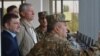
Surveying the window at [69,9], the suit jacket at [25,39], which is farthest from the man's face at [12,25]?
the window at [69,9]

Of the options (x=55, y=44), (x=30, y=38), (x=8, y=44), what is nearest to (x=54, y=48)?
(x=55, y=44)

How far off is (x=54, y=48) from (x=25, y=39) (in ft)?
5.25

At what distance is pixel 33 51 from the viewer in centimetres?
393

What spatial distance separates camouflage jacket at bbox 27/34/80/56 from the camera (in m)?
3.68

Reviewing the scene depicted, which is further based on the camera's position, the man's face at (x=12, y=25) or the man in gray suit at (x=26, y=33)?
the man in gray suit at (x=26, y=33)

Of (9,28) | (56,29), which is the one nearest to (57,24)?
(56,29)

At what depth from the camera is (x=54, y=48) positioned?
3756 mm

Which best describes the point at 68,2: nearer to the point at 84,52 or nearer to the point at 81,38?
the point at 81,38

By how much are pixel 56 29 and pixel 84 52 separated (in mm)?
423

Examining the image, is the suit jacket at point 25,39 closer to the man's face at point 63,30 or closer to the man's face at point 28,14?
the man's face at point 28,14

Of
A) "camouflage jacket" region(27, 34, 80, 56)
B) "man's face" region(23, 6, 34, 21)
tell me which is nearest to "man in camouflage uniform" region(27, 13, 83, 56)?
"camouflage jacket" region(27, 34, 80, 56)

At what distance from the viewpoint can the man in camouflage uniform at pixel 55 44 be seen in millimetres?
Result: 3694

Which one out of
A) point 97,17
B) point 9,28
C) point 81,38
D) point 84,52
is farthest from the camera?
point 81,38

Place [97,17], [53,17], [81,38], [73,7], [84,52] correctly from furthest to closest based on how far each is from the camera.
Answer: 1. [73,7]
2. [81,38]
3. [97,17]
4. [53,17]
5. [84,52]
